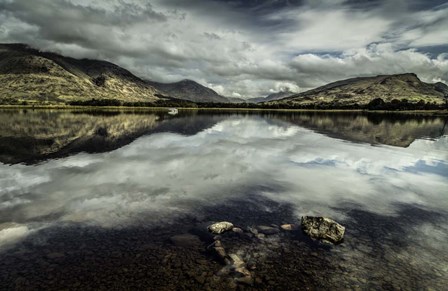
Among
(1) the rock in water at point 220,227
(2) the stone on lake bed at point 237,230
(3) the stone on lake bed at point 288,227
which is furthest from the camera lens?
(3) the stone on lake bed at point 288,227

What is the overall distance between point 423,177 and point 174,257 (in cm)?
3882

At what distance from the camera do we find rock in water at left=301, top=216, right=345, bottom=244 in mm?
21656

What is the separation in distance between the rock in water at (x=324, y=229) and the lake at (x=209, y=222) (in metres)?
0.64

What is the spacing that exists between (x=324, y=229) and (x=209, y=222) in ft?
28.1

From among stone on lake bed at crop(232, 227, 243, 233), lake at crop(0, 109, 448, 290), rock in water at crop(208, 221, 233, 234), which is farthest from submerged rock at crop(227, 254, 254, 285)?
stone on lake bed at crop(232, 227, 243, 233)

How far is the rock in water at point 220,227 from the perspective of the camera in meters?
22.2

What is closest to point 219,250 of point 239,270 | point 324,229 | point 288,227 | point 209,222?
point 239,270

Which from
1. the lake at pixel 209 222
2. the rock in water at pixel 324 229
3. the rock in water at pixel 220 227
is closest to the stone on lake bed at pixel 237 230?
the rock in water at pixel 220 227

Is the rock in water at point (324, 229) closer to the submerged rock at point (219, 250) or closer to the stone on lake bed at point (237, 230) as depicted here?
the stone on lake bed at point (237, 230)

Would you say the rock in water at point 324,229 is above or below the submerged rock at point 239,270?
above

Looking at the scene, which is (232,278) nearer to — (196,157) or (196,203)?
(196,203)

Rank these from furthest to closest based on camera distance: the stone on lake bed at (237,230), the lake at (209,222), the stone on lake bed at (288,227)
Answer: the stone on lake bed at (288,227) → the stone on lake bed at (237,230) → the lake at (209,222)

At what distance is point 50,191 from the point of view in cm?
3167

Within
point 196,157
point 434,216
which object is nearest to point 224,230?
point 434,216
